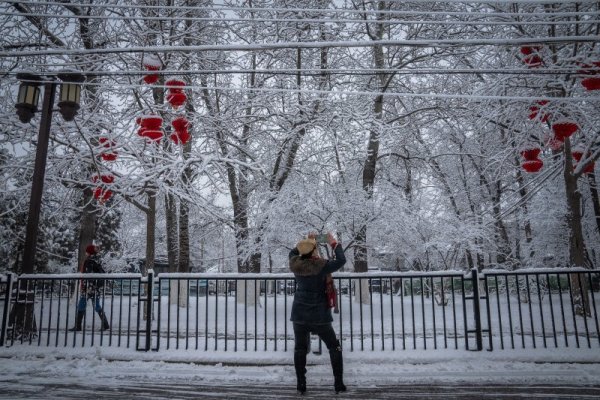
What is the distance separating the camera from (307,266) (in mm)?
4699

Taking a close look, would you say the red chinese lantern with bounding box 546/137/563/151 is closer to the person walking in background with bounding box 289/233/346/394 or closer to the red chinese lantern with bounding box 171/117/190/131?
the person walking in background with bounding box 289/233/346/394

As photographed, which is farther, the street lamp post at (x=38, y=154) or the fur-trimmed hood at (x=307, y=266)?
the street lamp post at (x=38, y=154)

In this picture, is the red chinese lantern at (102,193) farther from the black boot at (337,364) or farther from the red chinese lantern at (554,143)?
the red chinese lantern at (554,143)

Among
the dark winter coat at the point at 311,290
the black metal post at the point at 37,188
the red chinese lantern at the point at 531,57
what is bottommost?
the dark winter coat at the point at 311,290

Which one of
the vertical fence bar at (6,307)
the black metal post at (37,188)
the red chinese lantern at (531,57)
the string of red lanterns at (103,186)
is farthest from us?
the string of red lanterns at (103,186)

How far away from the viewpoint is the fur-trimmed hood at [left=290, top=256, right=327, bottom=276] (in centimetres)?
469

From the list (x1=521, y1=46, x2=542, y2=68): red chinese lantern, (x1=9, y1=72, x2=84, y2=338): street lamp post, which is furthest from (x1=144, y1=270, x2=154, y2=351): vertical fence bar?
(x1=521, y1=46, x2=542, y2=68): red chinese lantern

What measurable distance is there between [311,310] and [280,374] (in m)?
1.49

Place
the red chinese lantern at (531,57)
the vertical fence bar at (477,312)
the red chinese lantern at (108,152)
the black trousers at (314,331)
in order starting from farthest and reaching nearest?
the red chinese lantern at (108,152), the red chinese lantern at (531,57), the vertical fence bar at (477,312), the black trousers at (314,331)

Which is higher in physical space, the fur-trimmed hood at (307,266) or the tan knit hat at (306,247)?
the tan knit hat at (306,247)

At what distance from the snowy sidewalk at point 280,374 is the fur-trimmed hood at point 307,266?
4.74 feet

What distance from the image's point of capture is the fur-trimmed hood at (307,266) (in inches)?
185

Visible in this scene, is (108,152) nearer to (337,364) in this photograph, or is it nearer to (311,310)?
(311,310)

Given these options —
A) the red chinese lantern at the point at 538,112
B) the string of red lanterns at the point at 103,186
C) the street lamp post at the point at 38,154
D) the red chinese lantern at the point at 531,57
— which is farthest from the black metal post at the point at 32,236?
the red chinese lantern at the point at 538,112
